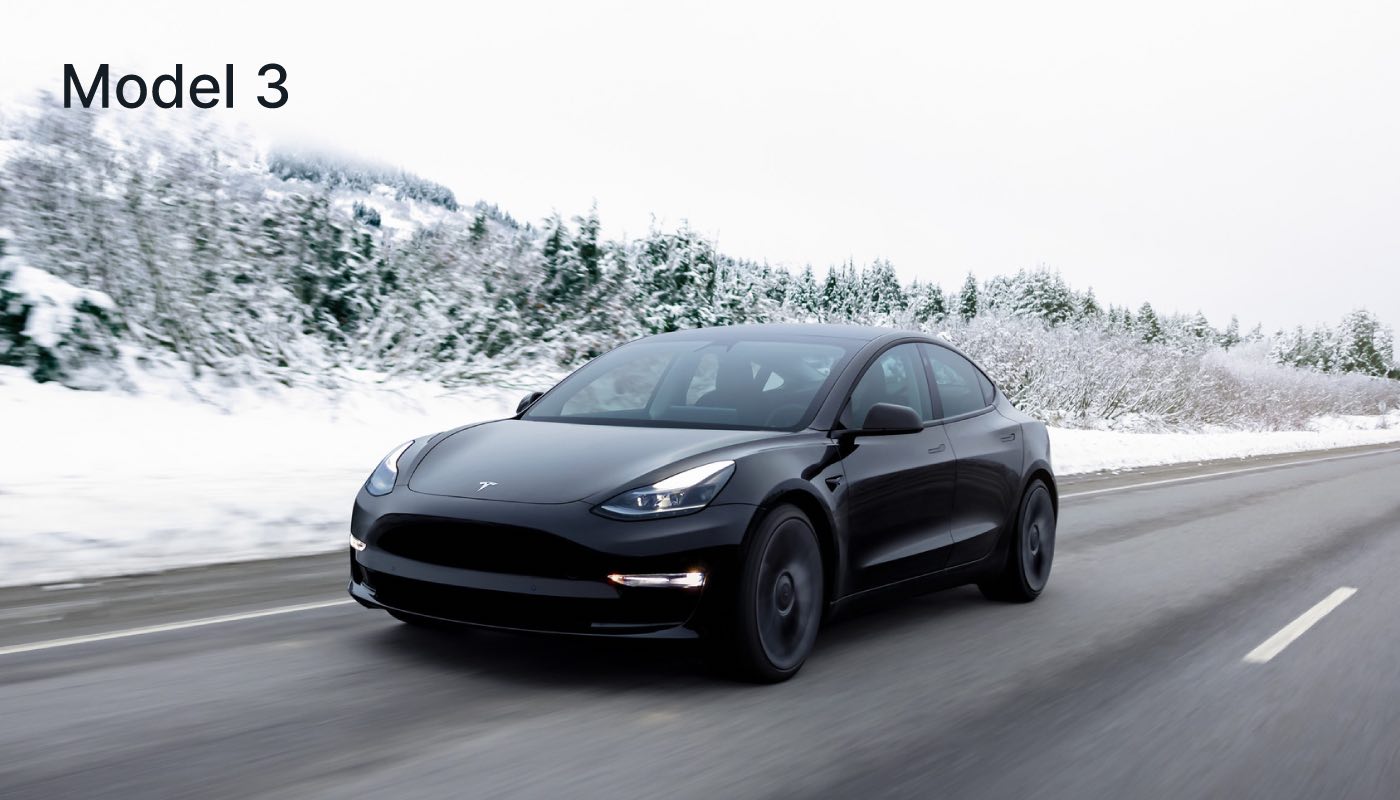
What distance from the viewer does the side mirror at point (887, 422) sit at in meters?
5.77

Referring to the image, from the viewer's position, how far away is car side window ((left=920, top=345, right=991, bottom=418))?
23.1ft

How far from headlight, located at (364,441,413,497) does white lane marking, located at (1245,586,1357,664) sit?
13.1 ft

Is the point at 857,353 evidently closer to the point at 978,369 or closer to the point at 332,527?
the point at 978,369

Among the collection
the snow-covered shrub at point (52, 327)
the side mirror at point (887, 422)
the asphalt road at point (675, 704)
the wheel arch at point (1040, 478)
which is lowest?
the asphalt road at point (675, 704)

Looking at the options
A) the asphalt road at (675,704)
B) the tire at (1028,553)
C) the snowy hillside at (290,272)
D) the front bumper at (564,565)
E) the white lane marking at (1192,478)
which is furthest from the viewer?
the white lane marking at (1192,478)

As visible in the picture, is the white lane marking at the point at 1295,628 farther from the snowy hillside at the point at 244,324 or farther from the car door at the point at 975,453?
the snowy hillside at the point at 244,324

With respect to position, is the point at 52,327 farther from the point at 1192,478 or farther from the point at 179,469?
the point at 1192,478

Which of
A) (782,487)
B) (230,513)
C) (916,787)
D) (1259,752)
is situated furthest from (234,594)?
(1259,752)

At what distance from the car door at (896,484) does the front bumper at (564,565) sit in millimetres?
952

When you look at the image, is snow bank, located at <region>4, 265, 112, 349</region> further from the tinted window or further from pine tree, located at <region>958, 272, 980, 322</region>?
pine tree, located at <region>958, 272, 980, 322</region>

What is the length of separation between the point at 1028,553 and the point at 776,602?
9.51 ft

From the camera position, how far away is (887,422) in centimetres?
577

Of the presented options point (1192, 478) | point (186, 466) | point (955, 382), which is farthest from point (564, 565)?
point (1192, 478)

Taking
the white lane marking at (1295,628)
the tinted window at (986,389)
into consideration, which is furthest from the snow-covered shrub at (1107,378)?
the tinted window at (986,389)
